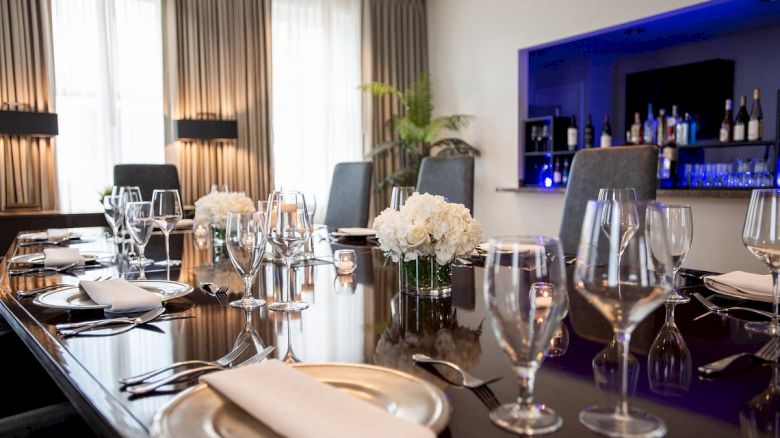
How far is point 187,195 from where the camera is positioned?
524cm

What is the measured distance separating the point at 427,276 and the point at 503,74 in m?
4.58

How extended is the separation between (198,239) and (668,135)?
11.8 ft

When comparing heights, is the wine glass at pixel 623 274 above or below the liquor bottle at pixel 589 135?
below

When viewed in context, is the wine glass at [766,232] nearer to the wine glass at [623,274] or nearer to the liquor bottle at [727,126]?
the wine glass at [623,274]

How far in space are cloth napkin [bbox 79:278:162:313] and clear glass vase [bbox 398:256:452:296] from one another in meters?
0.48

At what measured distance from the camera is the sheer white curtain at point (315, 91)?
5.69m

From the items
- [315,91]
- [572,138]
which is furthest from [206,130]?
[572,138]

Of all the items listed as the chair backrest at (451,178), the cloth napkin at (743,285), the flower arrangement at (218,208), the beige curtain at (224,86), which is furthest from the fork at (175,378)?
the beige curtain at (224,86)

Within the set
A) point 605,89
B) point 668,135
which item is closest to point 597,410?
point 668,135

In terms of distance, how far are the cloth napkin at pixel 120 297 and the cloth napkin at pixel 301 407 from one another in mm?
552

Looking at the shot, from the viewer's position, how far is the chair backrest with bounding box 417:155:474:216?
9.38 feet

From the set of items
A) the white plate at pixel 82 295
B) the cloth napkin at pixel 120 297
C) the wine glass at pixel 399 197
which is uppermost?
the wine glass at pixel 399 197

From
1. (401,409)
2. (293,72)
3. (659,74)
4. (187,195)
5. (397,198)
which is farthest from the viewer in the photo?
(293,72)

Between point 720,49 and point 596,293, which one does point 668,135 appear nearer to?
point 720,49
